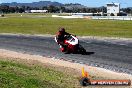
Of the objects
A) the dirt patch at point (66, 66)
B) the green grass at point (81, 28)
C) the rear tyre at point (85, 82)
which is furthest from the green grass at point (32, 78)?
the green grass at point (81, 28)

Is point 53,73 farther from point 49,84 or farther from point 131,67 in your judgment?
point 131,67

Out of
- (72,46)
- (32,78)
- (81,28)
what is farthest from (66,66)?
(81,28)

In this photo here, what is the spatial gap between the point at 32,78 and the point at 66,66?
4.02 meters

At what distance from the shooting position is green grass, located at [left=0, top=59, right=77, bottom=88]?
1315cm

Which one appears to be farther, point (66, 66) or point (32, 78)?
point (66, 66)

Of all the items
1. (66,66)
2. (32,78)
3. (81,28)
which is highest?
(32,78)

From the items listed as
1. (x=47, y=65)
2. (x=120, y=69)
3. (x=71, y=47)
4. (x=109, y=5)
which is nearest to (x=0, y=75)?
(x=47, y=65)

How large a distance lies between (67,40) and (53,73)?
24.8ft

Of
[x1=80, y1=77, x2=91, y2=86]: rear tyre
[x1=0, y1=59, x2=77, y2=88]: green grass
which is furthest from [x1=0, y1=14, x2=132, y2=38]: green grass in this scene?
[x1=80, y1=77, x2=91, y2=86]: rear tyre

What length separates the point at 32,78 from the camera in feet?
47.1

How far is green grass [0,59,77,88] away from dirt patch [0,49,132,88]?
791 millimetres

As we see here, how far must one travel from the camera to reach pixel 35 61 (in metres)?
20.1

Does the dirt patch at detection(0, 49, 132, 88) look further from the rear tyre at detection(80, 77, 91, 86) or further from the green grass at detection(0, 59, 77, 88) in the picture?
the rear tyre at detection(80, 77, 91, 86)

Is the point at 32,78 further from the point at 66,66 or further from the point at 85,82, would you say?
the point at 66,66
